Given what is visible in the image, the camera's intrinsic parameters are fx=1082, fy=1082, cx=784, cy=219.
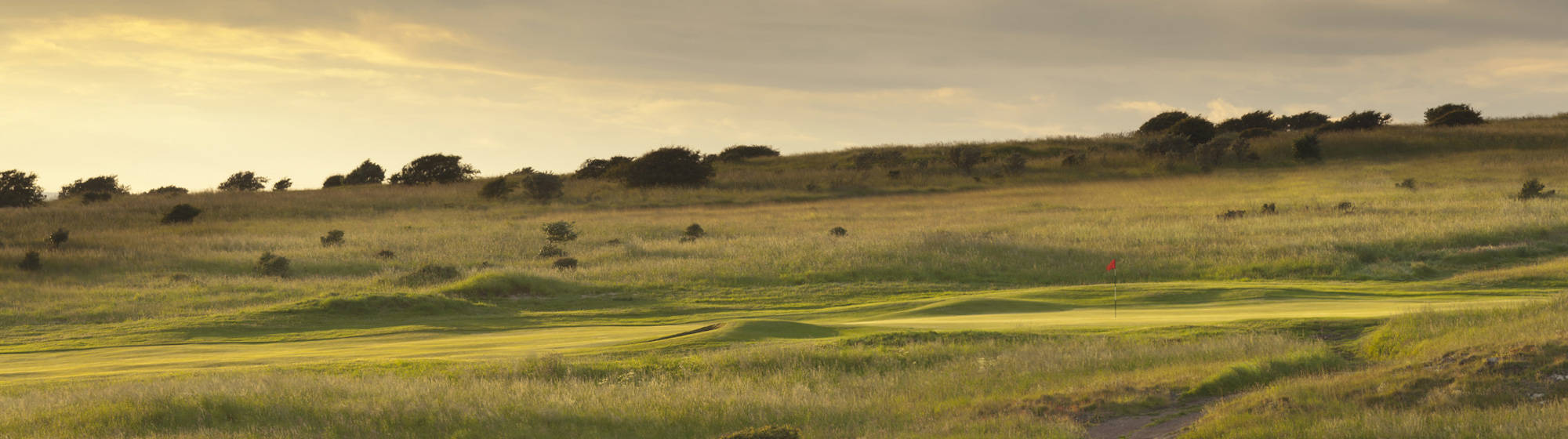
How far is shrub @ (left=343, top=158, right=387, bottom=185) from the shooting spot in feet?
294

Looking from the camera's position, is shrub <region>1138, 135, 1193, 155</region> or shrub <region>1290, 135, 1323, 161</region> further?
shrub <region>1138, 135, 1193, 155</region>

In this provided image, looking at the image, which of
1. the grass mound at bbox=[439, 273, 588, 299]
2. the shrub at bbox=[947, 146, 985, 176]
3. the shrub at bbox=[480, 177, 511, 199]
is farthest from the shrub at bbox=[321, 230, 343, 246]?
the shrub at bbox=[947, 146, 985, 176]

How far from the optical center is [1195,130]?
249 feet

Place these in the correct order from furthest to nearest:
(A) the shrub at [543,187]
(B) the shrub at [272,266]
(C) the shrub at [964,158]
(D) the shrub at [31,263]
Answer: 1. (C) the shrub at [964,158]
2. (A) the shrub at [543,187]
3. (D) the shrub at [31,263]
4. (B) the shrub at [272,266]

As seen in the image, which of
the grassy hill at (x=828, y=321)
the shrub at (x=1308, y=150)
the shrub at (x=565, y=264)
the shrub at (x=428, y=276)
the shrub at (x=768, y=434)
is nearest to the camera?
the shrub at (x=768, y=434)

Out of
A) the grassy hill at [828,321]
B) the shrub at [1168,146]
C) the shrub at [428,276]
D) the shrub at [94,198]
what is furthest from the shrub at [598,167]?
the shrub at [428,276]

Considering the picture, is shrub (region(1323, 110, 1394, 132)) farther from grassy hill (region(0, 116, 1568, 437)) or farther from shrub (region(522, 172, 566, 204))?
shrub (region(522, 172, 566, 204))

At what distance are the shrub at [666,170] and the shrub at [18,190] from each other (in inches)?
1327

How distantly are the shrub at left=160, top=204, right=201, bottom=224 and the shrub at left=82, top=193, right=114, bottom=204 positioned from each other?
479 inches

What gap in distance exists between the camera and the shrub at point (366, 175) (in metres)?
89.6

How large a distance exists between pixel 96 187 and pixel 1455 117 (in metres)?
97.3

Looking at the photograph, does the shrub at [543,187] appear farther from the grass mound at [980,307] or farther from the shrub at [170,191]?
the grass mound at [980,307]

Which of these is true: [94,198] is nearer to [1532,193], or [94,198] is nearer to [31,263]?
[31,263]

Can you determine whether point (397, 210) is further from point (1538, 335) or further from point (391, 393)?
point (1538, 335)
